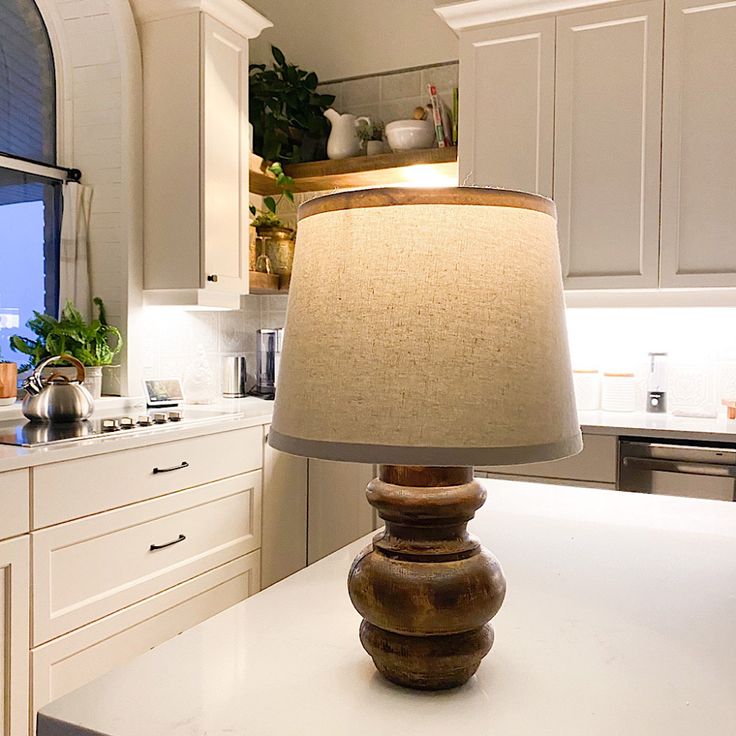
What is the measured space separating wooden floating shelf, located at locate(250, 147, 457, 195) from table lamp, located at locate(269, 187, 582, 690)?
276cm

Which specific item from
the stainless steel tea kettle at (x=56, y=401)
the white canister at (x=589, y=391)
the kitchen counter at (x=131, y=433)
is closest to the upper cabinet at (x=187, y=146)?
the kitchen counter at (x=131, y=433)

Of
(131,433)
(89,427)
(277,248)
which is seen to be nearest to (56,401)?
(89,427)

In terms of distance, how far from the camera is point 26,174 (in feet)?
9.91

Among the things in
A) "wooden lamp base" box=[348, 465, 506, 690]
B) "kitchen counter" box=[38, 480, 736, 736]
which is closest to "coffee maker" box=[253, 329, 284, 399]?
"kitchen counter" box=[38, 480, 736, 736]

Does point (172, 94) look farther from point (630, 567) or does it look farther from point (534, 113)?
point (630, 567)

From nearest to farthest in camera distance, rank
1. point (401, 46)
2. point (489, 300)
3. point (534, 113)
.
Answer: point (489, 300) → point (534, 113) → point (401, 46)

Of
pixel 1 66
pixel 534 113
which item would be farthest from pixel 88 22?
pixel 534 113

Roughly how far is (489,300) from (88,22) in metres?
2.93

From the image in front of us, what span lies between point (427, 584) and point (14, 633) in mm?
1580

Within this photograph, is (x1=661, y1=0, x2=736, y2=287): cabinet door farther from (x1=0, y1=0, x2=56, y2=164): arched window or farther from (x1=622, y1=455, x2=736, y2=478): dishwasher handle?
(x1=0, y1=0, x2=56, y2=164): arched window

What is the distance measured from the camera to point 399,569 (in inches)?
29.4

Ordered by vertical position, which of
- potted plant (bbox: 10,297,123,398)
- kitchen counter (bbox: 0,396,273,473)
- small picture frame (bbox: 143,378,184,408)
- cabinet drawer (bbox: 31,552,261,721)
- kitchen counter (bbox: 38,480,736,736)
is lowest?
cabinet drawer (bbox: 31,552,261,721)

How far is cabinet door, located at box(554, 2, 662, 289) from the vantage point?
2.94 metres

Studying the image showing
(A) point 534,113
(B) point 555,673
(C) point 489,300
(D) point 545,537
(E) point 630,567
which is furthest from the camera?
(A) point 534,113
